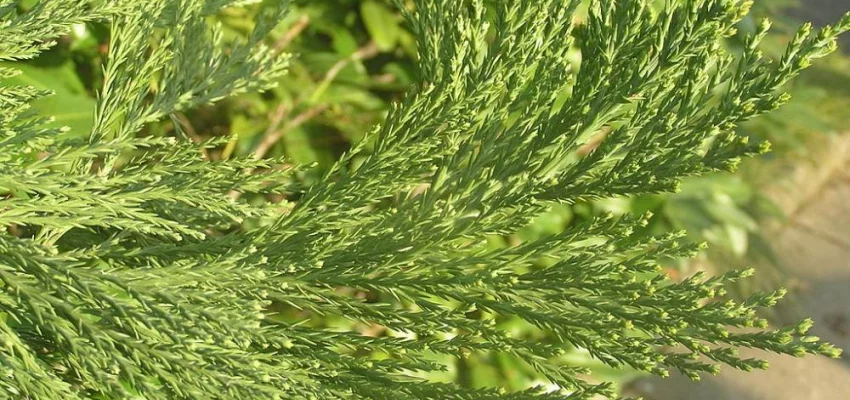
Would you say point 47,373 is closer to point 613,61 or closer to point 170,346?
point 170,346

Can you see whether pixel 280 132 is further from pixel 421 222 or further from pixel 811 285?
pixel 811 285

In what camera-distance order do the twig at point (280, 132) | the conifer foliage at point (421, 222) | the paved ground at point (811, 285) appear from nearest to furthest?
the conifer foliage at point (421, 222)
the twig at point (280, 132)
the paved ground at point (811, 285)

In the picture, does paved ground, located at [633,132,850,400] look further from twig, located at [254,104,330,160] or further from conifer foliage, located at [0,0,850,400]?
conifer foliage, located at [0,0,850,400]

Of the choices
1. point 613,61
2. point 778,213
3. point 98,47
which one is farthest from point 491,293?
point 778,213

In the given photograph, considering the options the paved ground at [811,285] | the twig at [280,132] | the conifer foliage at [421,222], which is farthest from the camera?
the paved ground at [811,285]

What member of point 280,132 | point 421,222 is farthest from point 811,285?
point 421,222

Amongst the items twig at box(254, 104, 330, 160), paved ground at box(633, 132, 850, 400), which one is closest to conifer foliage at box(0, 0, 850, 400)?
twig at box(254, 104, 330, 160)

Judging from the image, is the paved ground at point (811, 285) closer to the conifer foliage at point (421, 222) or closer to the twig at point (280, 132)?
the twig at point (280, 132)

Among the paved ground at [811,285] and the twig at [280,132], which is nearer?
the twig at [280,132]

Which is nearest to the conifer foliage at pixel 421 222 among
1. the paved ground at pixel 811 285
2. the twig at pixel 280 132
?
the twig at pixel 280 132
